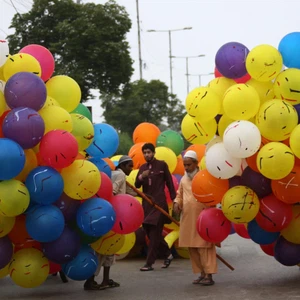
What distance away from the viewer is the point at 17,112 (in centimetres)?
915

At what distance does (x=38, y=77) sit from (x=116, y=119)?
45891mm

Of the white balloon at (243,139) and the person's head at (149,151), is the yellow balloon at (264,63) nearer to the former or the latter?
the white balloon at (243,139)

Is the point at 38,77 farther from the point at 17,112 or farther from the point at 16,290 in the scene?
the point at 16,290

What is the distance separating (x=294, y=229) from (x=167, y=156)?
4.16 meters

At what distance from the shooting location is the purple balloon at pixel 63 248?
9.59m

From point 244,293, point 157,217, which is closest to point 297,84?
point 244,293

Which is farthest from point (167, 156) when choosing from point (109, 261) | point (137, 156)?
point (109, 261)

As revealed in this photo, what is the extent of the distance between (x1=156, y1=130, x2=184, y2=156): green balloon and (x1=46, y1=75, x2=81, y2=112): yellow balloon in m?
4.16

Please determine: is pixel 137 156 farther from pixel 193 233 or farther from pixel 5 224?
pixel 5 224

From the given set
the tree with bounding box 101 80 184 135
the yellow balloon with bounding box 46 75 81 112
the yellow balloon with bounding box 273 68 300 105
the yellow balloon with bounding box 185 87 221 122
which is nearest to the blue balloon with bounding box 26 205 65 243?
the yellow balloon with bounding box 46 75 81 112

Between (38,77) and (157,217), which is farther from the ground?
(38,77)

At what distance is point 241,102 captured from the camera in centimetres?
962

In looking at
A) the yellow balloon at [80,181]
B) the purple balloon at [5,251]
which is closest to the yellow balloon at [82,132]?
the yellow balloon at [80,181]

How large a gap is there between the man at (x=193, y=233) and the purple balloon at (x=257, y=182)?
1.27 m
